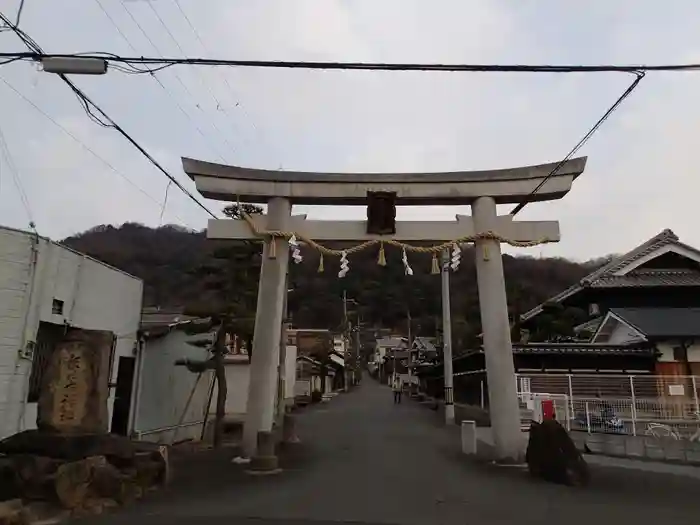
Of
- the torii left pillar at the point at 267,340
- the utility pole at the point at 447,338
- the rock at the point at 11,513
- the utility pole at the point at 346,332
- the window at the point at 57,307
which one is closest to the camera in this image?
the rock at the point at 11,513

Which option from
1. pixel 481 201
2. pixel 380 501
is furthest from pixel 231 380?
pixel 380 501

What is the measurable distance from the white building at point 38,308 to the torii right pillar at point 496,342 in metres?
9.43

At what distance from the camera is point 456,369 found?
36281 mm

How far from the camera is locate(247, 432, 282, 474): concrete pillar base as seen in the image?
1220 cm

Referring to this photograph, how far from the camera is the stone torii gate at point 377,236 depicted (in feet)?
44.3

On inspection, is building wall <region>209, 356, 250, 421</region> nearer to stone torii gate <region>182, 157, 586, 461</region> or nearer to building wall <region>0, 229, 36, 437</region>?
stone torii gate <region>182, 157, 586, 461</region>

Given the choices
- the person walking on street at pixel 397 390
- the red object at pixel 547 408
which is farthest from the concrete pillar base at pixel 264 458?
the person walking on street at pixel 397 390

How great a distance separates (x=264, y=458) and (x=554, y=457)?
6122mm

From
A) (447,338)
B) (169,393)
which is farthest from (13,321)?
(447,338)

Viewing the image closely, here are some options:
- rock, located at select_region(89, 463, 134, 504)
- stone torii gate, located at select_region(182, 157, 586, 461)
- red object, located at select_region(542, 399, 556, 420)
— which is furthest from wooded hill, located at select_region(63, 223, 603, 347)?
rock, located at select_region(89, 463, 134, 504)

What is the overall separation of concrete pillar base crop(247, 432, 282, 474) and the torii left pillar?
1.56 feet

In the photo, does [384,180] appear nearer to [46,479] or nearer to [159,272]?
[46,479]

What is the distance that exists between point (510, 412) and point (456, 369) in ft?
77.5

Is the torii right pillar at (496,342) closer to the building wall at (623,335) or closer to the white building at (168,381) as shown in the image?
the white building at (168,381)
